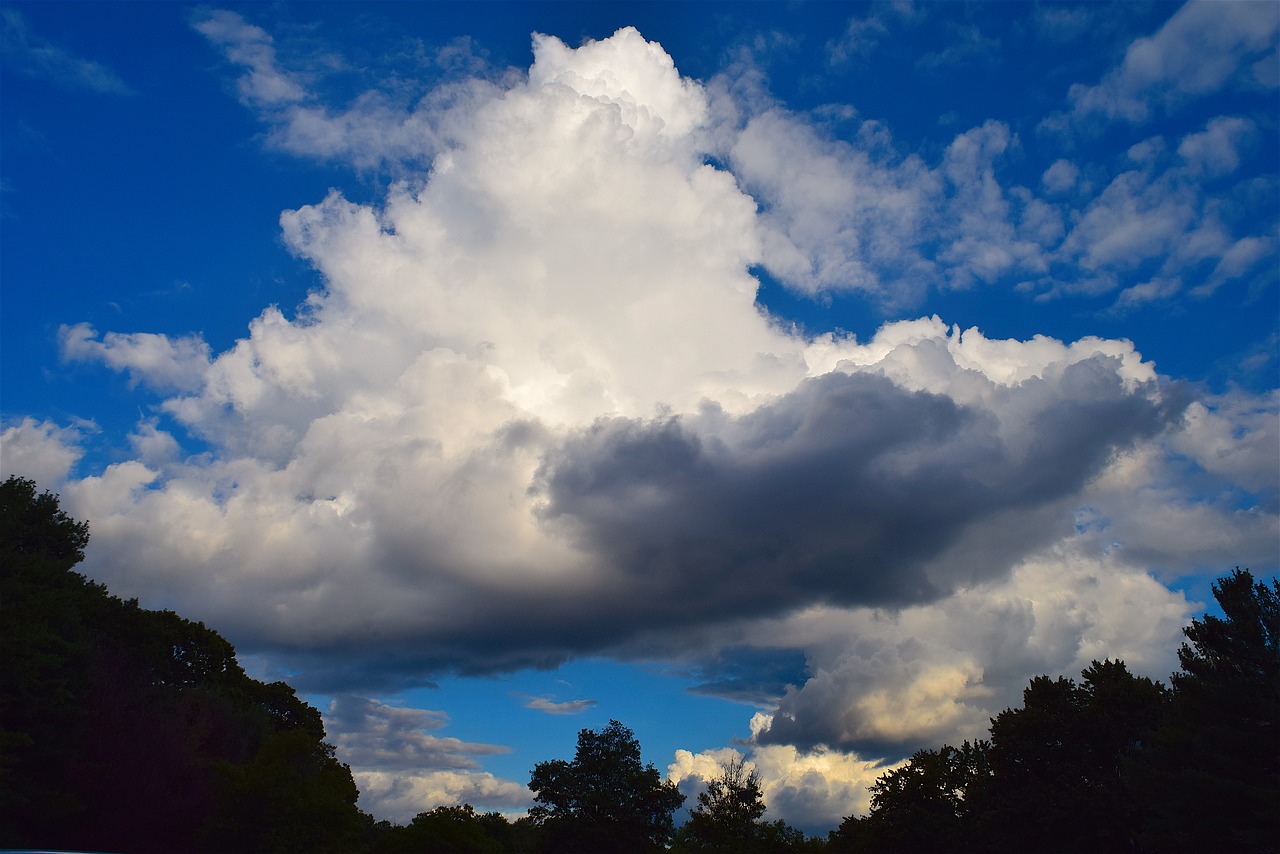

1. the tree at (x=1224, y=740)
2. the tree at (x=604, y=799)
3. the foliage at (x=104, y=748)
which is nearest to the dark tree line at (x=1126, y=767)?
the tree at (x=1224, y=740)

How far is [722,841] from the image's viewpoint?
85.6m

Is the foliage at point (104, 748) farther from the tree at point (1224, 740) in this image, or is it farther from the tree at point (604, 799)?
the tree at point (1224, 740)

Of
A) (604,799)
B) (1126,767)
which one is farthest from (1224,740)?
(604,799)

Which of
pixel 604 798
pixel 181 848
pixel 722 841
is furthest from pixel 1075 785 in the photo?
pixel 181 848

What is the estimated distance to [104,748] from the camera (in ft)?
171

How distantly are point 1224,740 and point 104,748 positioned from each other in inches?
2387

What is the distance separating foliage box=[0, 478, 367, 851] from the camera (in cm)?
4412

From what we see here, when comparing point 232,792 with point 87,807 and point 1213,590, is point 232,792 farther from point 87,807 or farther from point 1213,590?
point 1213,590

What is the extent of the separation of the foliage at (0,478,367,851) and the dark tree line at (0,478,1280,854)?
0.37ft

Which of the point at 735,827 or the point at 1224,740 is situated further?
the point at 735,827

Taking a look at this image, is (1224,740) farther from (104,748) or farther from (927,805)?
(104,748)

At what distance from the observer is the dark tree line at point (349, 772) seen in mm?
43750

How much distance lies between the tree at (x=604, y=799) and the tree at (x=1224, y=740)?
48.7 m

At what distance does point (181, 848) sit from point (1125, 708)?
61806mm
